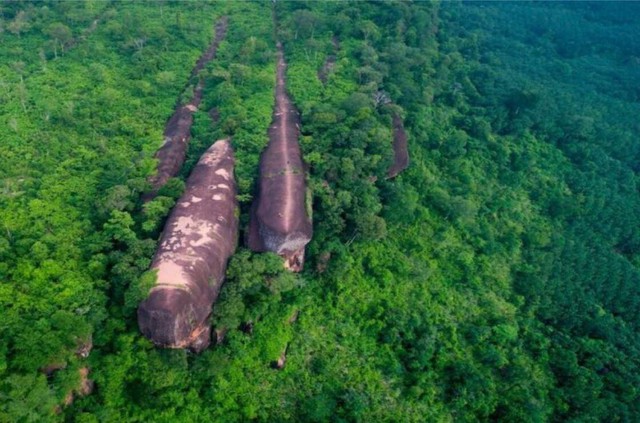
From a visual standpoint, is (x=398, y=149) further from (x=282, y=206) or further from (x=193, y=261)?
(x=193, y=261)

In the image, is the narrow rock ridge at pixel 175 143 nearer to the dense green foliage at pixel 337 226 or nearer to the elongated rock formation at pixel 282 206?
the dense green foliage at pixel 337 226

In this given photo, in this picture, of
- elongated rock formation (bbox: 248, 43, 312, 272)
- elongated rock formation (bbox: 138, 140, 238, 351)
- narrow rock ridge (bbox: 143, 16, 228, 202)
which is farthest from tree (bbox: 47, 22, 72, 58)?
elongated rock formation (bbox: 248, 43, 312, 272)

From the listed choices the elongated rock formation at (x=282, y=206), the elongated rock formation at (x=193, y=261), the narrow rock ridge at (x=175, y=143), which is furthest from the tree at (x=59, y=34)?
the elongated rock formation at (x=282, y=206)

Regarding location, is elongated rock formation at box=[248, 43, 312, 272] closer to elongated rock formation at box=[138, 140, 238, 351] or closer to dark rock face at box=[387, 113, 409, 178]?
elongated rock formation at box=[138, 140, 238, 351]

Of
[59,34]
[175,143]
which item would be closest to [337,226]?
[175,143]

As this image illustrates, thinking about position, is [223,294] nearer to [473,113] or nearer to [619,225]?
[473,113]

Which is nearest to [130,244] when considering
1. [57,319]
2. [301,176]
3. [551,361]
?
[57,319]
